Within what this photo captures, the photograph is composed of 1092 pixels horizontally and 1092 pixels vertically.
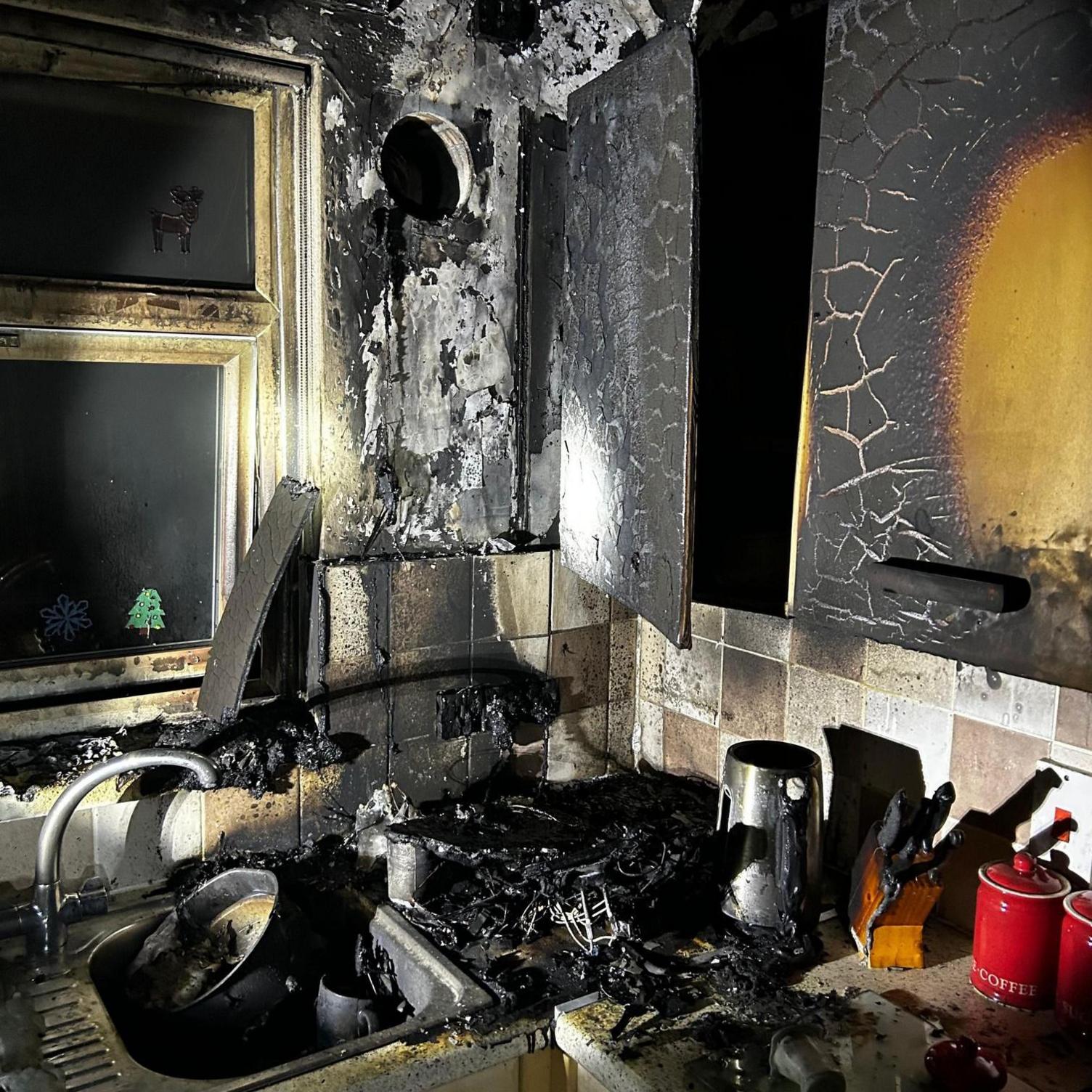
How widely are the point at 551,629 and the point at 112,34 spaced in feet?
4.36

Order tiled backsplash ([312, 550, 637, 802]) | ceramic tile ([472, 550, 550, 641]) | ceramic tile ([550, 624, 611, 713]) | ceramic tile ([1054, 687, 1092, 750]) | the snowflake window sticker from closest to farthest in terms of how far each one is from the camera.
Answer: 1. ceramic tile ([1054, 687, 1092, 750])
2. the snowflake window sticker
3. tiled backsplash ([312, 550, 637, 802])
4. ceramic tile ([472, 550, 550, 641])
5. ceramic tile ([550, 624, 611, 713])

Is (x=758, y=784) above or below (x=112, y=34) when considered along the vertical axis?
below

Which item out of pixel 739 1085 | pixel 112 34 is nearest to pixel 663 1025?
pixel 739 1085

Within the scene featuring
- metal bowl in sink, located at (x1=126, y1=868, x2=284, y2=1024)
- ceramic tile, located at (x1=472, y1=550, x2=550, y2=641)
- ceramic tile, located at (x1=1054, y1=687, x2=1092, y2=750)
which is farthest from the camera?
ceramic tile, located at (x1=472, y1=550, x2=550, y2=641)

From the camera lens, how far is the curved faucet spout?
5.14 feet

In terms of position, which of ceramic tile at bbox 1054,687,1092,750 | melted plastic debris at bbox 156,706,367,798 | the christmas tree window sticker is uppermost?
the christmas tree window sticker

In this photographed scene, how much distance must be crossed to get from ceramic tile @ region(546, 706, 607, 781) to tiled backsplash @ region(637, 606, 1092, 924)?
11cm

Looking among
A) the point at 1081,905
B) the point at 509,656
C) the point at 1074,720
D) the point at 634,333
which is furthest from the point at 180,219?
the point at 1081,905

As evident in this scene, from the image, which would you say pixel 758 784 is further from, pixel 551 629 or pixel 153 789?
pixel 153 789

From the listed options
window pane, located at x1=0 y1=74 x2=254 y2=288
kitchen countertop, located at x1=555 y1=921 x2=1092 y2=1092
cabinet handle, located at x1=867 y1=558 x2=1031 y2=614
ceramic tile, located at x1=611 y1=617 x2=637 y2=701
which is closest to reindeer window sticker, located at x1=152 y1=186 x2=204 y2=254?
window pane, located at x1=0 y1=74 x2=254 y2=288

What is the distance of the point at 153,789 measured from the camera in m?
1.74

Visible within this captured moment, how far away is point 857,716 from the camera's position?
1.81 m

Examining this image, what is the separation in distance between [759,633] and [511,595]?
506mm

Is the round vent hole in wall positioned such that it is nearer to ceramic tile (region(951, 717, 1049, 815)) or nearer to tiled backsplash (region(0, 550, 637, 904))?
tiled backsplash (region(0, 550, 637, 904))
